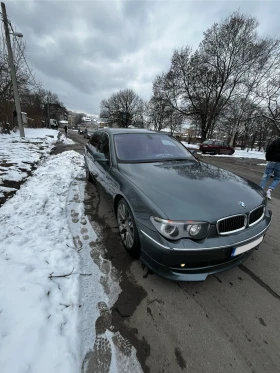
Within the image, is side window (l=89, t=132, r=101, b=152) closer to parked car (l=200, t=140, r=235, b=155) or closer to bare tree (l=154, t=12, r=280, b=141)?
parked car (l=200, t=140, r=235, b=155)

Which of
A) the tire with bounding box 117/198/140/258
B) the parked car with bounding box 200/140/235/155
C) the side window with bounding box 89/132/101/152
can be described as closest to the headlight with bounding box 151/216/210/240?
the tire with bounding box 117/198/140/258

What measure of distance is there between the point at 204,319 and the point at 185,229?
843 millimetres

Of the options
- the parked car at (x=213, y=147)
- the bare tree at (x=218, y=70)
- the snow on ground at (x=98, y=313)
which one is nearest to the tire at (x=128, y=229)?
the snow on ground at (x=98, y=313)

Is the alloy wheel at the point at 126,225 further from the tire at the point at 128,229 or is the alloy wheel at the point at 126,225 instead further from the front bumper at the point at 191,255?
the front bumper at the point at 191,255

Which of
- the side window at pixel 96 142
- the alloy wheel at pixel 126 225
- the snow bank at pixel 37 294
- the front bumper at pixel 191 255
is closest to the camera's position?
the snow bank at pixel 37 294

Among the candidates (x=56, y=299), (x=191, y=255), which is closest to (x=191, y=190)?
(x=191, y=255)

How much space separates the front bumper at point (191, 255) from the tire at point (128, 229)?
23 centimetres

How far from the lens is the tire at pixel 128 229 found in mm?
2054

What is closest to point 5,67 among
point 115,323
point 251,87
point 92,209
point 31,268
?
point 92,209

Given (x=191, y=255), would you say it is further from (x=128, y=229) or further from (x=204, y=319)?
(x=128, y=229)

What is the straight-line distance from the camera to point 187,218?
63.2 inches

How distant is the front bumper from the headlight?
0.05 m

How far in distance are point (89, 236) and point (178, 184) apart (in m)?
1.58

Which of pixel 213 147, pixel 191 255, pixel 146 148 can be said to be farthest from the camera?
pixel 213 147
